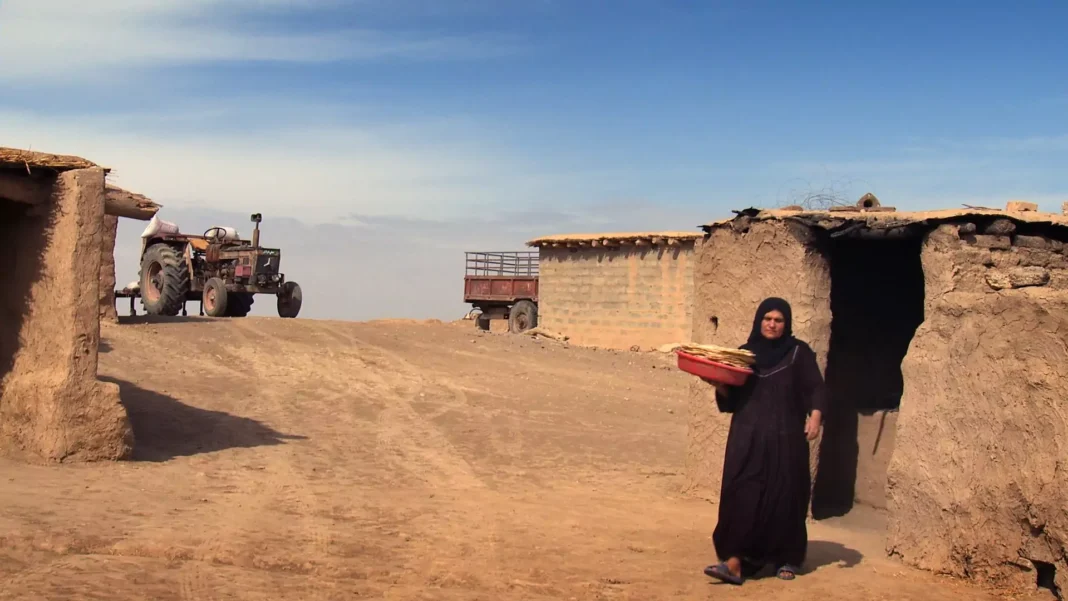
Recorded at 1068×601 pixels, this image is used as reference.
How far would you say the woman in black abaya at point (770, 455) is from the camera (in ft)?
19.4

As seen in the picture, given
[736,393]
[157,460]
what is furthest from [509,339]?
[736,393]

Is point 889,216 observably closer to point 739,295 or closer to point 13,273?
point 739,295

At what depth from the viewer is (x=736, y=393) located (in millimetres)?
6078

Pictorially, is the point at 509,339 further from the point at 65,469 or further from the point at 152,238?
the point at 65,469

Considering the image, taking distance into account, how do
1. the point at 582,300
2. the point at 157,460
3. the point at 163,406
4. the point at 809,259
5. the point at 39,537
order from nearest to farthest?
the point at 39,537, the point at 809,259, the point at 157,460, the point at 163,406, the point at 582,300

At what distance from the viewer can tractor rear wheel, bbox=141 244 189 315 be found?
20.1 m

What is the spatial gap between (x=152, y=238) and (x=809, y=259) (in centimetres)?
1682

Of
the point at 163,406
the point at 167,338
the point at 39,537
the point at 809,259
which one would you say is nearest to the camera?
the point at 39,537

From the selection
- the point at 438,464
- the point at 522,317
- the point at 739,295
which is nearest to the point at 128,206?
the point at 438,464

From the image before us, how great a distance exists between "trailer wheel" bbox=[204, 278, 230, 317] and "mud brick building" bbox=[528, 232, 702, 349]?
8.14 meters

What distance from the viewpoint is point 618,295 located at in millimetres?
23469

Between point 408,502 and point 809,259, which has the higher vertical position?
point 809,259

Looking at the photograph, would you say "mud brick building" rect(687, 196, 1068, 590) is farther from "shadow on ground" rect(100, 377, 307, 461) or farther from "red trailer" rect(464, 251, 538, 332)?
"red trailer" rect(464, 251, 538, 332)

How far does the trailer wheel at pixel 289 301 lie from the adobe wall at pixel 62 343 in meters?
12.7
